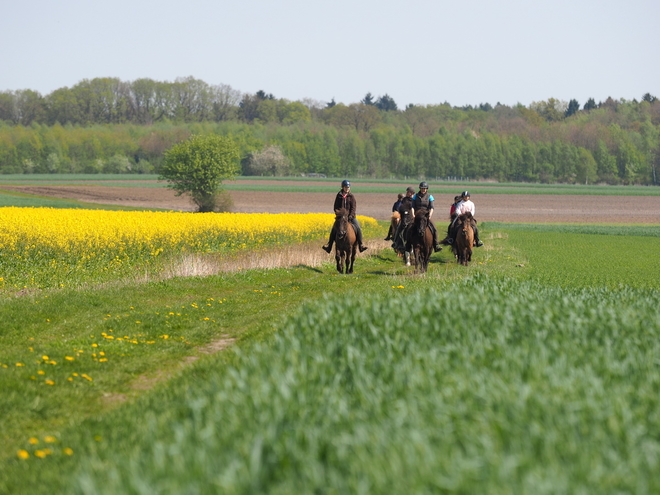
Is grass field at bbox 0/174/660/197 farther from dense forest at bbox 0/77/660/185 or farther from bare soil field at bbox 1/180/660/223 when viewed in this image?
dense forest at bbox 0/77/660/185

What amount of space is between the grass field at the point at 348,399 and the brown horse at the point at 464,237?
1080cm

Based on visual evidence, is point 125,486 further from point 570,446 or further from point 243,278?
point 243,278

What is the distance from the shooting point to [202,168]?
64062mm

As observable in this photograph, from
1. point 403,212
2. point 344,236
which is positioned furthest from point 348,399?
point 403,212

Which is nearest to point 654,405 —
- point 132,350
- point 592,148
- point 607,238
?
point 132,350

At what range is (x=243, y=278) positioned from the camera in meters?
20.3

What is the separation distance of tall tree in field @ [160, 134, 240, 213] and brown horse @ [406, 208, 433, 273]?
43.5 metres

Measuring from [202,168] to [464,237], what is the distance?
1695 inches

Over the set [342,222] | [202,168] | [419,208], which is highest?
[202,168]

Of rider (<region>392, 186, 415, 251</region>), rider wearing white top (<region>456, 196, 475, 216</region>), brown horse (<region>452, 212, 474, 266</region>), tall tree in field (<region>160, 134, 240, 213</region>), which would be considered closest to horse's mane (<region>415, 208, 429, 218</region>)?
rider (<region>392, 186, 415, 251</region>)

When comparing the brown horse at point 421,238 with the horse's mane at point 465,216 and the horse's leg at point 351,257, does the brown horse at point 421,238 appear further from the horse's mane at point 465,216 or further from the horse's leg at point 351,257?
the horse's mane at point 465,216

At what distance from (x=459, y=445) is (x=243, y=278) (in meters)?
15.8

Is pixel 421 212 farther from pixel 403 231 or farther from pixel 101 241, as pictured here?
pixel 101 241

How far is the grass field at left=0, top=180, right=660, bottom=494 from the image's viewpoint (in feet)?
14.4
